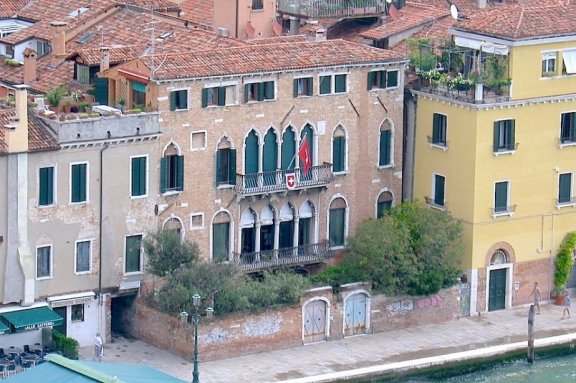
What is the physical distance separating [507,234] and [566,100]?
4354 millimetres

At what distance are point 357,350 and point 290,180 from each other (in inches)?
215

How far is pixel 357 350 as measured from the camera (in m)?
66.1

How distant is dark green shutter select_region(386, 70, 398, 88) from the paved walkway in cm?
726

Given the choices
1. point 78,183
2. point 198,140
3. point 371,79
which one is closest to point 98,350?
point 78,183

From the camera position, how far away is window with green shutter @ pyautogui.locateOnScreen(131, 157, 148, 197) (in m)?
65.4

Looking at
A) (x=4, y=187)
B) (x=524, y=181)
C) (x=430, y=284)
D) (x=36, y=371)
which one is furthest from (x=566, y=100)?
(x=36, y=371)

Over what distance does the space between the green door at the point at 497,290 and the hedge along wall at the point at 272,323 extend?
5.00 feet

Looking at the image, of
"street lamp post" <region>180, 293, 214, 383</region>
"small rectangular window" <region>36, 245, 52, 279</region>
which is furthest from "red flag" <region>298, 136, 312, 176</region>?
"small rectangular window" <region>36, 245, 52, 279</region>

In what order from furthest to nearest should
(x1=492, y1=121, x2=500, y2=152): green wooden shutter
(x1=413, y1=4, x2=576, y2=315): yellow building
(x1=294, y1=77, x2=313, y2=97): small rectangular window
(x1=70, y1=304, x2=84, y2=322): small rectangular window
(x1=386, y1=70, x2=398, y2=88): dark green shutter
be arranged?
(x1=386, y1=70, x2=398, y2=88): dark green shutter, (x1=492, y1=121, x2=500, y2=152): green wooden shutter, (x1=413, y1=4, x2=576, y2=315): yellow building, (x1=294, y1=77, x2=313, y2=97): small rectangular window, (x1=70, y1=304, x2=84, y2=322): small rectangular window

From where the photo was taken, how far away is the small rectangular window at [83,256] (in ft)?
213

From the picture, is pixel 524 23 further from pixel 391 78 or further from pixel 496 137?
pixel 391 78

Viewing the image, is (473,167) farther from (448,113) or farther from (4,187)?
(4,187)

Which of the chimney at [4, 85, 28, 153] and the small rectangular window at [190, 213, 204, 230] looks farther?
the small rectangular window at [190, 213, 204, 230]

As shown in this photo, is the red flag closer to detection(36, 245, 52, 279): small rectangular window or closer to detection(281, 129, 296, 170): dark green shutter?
detection(281, 129, 296, 170): dark green shutter
